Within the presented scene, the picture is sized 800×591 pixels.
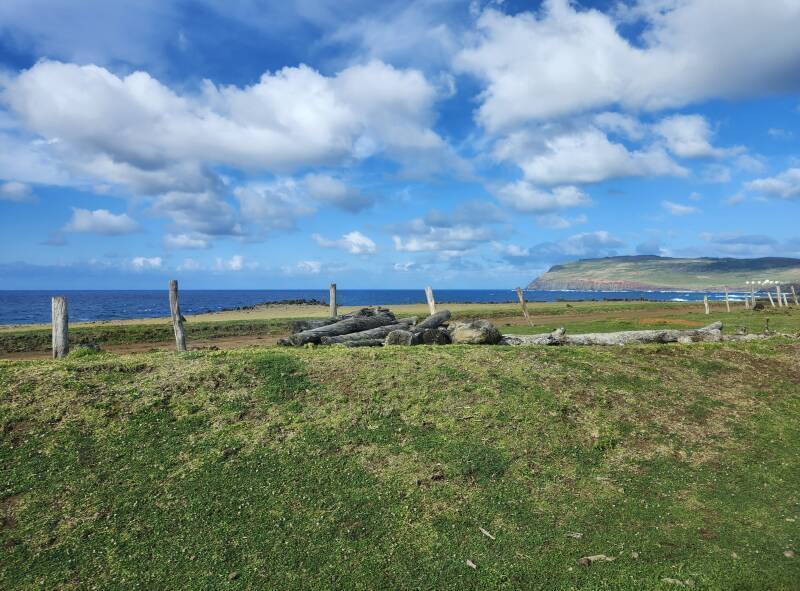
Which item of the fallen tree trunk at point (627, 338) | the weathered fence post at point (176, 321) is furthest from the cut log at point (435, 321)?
the weathered fence post at point (176, 321)

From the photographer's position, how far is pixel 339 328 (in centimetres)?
2094

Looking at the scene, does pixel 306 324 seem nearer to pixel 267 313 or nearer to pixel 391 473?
pixel 391 473

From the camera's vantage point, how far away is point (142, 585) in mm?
6930

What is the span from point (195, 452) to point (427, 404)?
17.0ft

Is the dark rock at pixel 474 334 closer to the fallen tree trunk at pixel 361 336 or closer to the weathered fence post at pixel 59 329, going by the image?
the fallen tree trunk at pixel 361 336

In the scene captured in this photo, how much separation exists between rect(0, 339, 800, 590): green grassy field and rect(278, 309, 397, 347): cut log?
5.25 metres

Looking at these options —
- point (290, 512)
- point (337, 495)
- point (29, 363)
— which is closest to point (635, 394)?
point (337, 495)

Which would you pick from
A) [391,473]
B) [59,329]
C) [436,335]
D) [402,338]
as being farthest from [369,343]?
[59,329]

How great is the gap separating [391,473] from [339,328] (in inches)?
464

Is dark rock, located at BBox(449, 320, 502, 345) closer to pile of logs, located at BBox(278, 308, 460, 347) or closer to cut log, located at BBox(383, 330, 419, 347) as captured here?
pile of logs, located at BBox(278, 308, 460, 347)

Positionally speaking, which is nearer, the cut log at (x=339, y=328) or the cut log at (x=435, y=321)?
the cut log at (x=339, y=328)

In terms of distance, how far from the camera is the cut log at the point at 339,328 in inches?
788

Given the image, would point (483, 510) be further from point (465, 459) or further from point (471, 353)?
point (471, 353)

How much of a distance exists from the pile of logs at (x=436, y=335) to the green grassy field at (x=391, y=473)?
353cm
